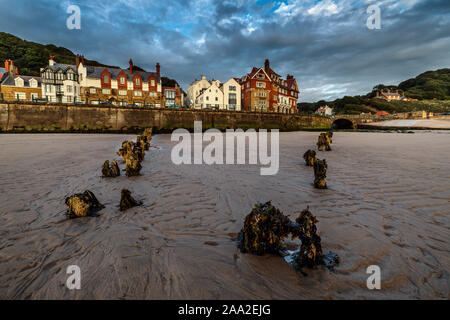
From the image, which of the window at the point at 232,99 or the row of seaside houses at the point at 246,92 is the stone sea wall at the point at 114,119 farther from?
the window at the point at 232,99

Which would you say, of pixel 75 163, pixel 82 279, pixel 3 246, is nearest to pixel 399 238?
pixel 82 279

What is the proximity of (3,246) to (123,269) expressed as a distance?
6.98 ft

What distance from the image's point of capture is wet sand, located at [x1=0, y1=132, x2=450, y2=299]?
7.70 ft

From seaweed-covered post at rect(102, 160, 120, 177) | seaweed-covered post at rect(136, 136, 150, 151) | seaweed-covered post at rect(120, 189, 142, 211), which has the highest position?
seaweed-covered post at rect(136, 136, 150, 151)

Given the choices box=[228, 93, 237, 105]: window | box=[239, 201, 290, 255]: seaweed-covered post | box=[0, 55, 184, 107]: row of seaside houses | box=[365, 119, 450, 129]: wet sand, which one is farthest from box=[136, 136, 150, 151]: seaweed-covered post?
box=[228, 93, 237, 105]: window

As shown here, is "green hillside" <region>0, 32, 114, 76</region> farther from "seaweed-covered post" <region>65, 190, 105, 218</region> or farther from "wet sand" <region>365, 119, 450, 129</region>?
"wet sand" <region>365, 119, 450, 129</region>

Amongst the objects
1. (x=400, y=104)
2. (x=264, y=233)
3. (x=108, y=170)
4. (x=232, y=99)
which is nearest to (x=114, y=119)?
(x=108, y=170)

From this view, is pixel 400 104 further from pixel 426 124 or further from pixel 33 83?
pixel 33 83

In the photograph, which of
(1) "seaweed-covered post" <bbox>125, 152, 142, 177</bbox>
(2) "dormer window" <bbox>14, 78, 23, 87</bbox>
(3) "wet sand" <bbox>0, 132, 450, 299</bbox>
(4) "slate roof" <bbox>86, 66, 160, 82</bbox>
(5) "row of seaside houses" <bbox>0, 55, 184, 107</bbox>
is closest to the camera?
(3) "wet sand" <bbox>0, 132, 450, 299</bbox>

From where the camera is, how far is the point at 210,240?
3381 mm

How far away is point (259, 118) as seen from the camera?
40.4 metres

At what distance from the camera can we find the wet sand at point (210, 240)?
2.35 metres

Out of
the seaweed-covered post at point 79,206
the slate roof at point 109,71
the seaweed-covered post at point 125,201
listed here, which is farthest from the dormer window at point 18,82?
the seaweed-covered post at point 125,201
